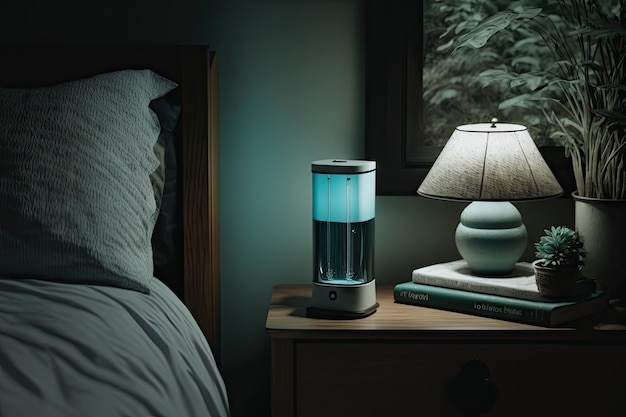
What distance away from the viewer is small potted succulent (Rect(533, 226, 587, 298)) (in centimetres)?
179

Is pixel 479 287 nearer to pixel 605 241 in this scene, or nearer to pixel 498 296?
pixel 498 296

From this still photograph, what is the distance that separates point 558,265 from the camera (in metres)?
1.79

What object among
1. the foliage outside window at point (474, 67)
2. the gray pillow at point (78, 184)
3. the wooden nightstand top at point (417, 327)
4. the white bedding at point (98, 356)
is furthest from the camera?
the foliage outside window at point (474, 67)

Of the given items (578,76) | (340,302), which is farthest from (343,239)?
(578,76)

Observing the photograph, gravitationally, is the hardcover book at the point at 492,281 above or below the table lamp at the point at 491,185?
below

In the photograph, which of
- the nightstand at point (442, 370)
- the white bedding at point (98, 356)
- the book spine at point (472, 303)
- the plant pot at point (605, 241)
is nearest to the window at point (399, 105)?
the plant pot at point (605, 241)

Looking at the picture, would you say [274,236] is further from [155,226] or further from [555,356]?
[555,356]

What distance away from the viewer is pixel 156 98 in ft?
6.36

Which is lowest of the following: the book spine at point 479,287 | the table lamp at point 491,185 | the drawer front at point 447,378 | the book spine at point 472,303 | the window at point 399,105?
the drawer front at point 447,378

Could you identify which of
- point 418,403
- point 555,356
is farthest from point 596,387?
point 418,403

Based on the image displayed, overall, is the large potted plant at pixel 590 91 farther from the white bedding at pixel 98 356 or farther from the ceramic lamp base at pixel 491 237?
the white bedding at pixel 98 356

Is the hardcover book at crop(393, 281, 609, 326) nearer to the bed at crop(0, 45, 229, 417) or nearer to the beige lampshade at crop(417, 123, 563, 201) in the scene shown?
the beige lampshade at crop(417, 123, 563, 201)

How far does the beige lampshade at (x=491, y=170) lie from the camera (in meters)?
1.84

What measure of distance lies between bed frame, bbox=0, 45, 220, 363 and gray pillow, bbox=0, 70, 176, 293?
0.12 meters
